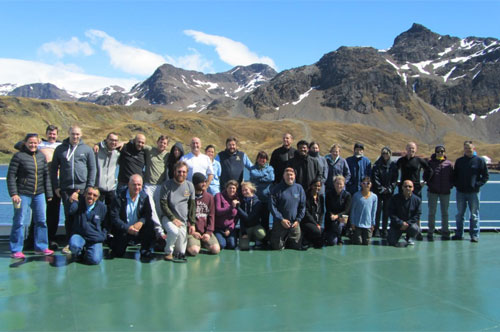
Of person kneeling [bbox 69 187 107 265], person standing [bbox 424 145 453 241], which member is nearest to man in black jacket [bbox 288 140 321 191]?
person standing [bbox 424 145 453 241]

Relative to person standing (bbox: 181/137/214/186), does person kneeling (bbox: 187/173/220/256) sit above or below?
below

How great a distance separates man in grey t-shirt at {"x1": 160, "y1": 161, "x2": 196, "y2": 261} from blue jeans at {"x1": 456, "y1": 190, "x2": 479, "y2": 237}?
14.9ft

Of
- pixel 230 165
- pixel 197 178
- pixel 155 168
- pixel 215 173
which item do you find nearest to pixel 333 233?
pixel 230 165

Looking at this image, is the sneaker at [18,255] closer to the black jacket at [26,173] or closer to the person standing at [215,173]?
the black jacket at [26,173]

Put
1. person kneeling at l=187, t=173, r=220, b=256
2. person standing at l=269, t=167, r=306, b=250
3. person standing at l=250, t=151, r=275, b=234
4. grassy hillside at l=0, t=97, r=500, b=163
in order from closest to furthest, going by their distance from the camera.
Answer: person kneeling at l=187, t=173, r=220, b=256, person standing at l=269, t=167, r=306, b=250, person standing at l=250, t=151, r=275, b=234, grassy hillside at l=0, t=97, r=500, b=163

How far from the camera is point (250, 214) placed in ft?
21.3

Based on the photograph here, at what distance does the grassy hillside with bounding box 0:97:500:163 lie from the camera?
333 ft

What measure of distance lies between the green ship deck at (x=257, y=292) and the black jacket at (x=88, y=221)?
1.17ft

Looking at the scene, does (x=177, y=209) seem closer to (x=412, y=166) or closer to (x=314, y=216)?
(x=314, y=216)

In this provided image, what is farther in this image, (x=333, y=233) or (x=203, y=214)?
(x=333, y=233)

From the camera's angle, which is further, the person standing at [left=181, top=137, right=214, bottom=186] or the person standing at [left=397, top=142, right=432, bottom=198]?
the person standing at [left=397, top=142, right=432, bottom=198]

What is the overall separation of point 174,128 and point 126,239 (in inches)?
4672

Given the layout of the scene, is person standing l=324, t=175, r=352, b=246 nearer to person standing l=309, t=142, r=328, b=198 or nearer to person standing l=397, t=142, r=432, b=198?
person standing l=309, t=142, r=328, b=198

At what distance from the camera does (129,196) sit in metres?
5.77
